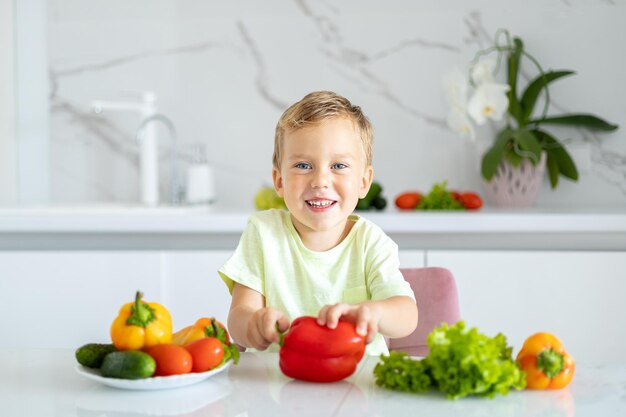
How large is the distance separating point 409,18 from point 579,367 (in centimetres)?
222

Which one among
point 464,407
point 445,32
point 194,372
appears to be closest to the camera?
point 464,407

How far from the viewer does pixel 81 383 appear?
1.19 metres

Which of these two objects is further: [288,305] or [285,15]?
[285,15]

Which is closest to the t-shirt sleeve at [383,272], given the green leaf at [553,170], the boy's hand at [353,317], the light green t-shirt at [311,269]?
the light green t-shirt at [311,269]

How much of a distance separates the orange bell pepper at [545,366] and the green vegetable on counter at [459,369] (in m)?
0.02

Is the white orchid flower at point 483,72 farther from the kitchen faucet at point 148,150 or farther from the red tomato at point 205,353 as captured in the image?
the red tomato at point 205,353

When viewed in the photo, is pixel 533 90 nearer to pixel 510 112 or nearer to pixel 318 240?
pixel 510 112

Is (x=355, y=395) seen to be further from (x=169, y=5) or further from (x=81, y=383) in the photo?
(x=169, y=5)

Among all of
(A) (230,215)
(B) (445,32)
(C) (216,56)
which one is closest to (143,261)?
(A) (230,215)

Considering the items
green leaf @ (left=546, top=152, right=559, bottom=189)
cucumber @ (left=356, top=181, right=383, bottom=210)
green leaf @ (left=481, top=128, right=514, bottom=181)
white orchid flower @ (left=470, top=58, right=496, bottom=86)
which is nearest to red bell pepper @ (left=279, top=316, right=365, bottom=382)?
cucumber @ (left=356, top=181, right=383, bottom=210)

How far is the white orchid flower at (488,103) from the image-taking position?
299cm

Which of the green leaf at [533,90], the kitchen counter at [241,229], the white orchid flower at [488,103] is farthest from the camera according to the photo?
the green leaf at [533,90]

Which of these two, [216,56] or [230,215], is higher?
[216,56]

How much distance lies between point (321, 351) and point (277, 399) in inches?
3.6
